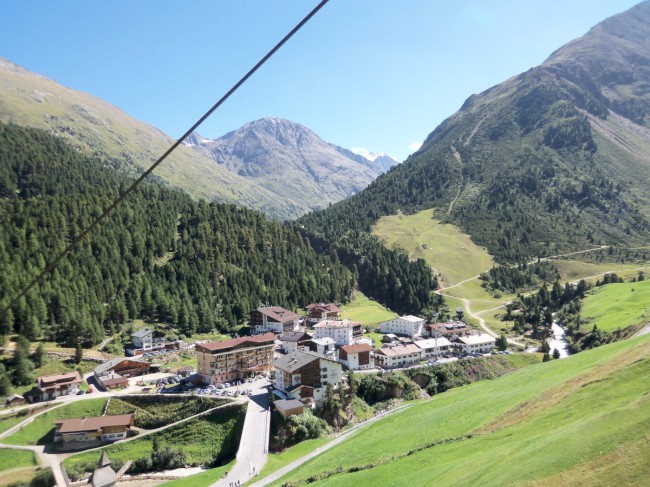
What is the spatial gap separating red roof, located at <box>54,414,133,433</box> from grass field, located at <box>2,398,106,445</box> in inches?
94.7

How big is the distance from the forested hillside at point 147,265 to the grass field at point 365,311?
5.76 meters

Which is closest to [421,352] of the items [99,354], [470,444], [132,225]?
[470,444]

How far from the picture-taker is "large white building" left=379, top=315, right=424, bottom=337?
383ft

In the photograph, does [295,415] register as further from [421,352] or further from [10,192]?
[10,192]

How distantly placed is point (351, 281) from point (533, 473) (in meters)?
137

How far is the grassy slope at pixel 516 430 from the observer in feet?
69.1

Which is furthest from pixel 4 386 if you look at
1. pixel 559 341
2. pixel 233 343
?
pixel 559 341

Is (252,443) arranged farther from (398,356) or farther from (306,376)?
(398,356)

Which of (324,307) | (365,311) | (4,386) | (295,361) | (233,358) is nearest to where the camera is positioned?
(4,386)

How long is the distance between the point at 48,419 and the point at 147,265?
65.6 metres

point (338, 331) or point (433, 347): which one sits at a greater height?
point (338, 331)

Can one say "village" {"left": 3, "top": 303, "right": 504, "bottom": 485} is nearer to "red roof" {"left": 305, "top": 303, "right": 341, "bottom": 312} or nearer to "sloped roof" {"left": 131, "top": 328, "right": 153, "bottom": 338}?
"sloped roof" {"left": 131, "top": 328, "right": 153, "bottom": 338}

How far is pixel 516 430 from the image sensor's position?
1283 inches

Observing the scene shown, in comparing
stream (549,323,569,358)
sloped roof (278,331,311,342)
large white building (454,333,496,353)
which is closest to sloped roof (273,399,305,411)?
sloped roof (278,331,311,342)
